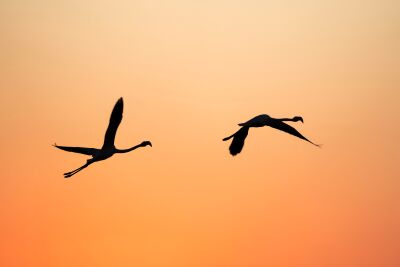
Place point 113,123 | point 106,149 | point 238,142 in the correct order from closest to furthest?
point 113,123, point 106,149, point 238,142

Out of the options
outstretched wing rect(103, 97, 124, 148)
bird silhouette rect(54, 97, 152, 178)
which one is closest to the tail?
bird silhouette rect(54, 97, 152, 178)

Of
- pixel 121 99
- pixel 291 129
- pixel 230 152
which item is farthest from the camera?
pixel 230 152

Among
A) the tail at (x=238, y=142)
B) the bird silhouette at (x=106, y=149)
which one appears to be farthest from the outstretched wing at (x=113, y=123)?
the tail at (x=238, y=142)

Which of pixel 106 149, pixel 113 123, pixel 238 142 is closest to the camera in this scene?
pixel 113 123

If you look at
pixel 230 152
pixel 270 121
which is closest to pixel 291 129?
pixel 270 121

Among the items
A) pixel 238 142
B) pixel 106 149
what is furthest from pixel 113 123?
pixel 238 142

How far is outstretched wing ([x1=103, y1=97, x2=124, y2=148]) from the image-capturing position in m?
48.3

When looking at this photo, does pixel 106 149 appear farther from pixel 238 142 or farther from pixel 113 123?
pixel 238 142

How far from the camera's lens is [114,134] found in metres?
51.0

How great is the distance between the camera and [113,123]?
163ft

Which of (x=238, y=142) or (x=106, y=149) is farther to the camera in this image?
(x=238, y=142)

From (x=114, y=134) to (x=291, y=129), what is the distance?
10415mm

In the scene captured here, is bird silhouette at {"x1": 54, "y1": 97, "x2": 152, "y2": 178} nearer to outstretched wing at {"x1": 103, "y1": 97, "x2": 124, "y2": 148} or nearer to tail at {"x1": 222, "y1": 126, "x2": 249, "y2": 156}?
outstretched wing at {"x1": 103, "y1": 97, "x2": 124, "y2": 148}

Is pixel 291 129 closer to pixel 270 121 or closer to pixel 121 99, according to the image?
pixel 270 121
